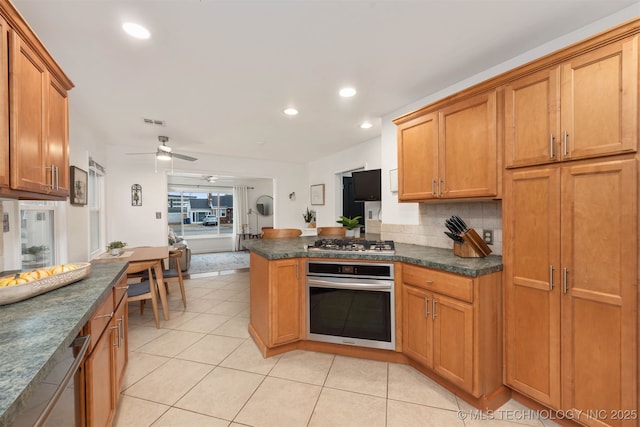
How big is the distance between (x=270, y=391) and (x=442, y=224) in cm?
197

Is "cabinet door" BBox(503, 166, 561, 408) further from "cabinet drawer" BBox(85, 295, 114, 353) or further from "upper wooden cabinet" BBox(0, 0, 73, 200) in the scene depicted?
"upper wooden cabinet" BBox(0, 0, 73, 200)

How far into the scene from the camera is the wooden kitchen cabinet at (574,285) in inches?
51.4

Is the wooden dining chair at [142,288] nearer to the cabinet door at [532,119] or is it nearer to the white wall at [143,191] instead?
the white wall at [143,191]

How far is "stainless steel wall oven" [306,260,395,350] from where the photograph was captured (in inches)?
85.9

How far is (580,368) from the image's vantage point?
1441 millimetres

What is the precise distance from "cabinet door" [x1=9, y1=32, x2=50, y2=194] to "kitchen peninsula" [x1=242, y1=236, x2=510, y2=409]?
1457 millimetres

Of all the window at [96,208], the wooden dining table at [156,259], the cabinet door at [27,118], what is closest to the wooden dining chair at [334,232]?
the wooden dining table at [156,259]

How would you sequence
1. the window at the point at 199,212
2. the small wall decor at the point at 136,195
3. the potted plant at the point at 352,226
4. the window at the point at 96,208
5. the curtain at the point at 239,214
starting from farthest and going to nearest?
the curtain at the point at 239,214
the window at the point at 199,212
the small wall decor at the point at 136,195
the window at the point at 96,208
the potted plant at the point at 352,226

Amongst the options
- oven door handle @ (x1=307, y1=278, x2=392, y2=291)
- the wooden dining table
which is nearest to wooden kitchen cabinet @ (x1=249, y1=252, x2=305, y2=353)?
oven door handle @ (x1=307, y1=278, x2=392, y2=291)

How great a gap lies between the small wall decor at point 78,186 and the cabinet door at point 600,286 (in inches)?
167

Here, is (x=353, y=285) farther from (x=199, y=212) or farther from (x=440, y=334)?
(x=199, y=212)

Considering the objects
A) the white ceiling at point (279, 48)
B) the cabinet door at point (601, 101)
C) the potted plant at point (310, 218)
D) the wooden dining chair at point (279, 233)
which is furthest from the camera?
the potted plant at point (310, 218)

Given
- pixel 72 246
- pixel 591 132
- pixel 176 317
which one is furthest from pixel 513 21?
pixel 72 246

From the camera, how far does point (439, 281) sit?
73.9 inches
